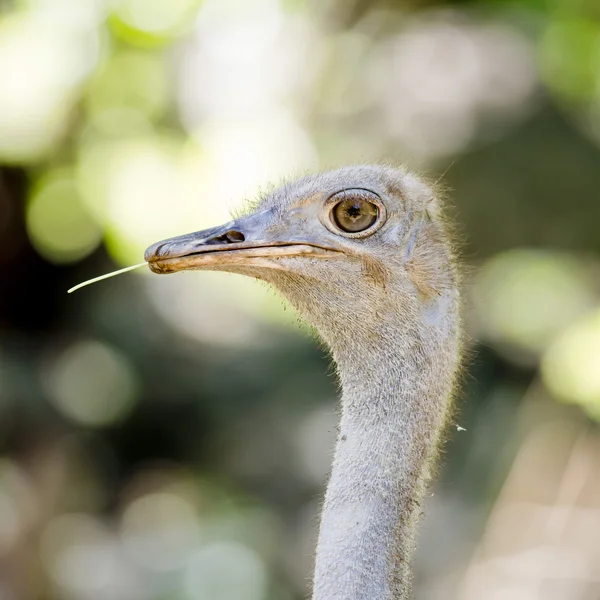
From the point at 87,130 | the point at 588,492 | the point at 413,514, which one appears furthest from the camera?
the point at 87,130

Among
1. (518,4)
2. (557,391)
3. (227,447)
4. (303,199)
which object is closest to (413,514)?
(303,199)

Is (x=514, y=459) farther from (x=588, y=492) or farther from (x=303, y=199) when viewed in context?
(x=303, y=199)

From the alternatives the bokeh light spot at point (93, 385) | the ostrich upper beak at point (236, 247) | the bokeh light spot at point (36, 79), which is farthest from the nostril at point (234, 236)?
the bokeh light spot at point (93, 385)

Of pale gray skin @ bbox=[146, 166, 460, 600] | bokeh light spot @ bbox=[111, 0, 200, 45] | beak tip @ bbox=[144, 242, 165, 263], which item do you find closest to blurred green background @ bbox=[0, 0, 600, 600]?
bokeh light spot @ bbox=[111, 0, 200, 45]

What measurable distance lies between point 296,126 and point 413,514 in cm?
650

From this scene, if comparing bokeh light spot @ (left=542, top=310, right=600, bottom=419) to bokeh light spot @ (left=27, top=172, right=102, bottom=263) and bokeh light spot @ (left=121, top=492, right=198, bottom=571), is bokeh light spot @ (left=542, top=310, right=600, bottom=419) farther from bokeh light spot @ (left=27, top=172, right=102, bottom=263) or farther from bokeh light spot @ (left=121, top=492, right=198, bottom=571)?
bokeh light spot @ (left=27, top=172, right=102, bottom=263)

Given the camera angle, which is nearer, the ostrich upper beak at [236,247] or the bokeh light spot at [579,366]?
the ostrich upper beak at [236,247]

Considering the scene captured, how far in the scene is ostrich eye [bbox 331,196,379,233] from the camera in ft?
8.54

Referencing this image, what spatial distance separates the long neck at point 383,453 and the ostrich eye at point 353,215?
0.84 feet

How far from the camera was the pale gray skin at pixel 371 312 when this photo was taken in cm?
236

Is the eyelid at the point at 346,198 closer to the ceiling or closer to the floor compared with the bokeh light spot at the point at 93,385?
closer to the floor

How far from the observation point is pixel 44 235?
27.6 ft

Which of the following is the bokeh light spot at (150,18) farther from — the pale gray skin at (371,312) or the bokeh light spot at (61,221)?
the pale gray skin at (371,312)

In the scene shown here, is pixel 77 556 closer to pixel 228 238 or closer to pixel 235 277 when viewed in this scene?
pixel 235 277
